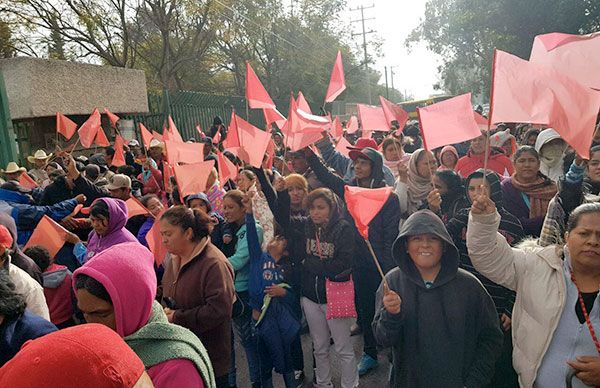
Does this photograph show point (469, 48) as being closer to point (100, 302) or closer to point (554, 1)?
point (554, 1)

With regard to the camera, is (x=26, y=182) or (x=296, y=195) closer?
(x=296, y=195)

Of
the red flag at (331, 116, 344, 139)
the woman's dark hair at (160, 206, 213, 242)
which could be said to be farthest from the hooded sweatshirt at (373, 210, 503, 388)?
the red flag at (331, 116, 344, 139)

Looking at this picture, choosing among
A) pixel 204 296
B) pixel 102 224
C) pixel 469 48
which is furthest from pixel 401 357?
pixel 469 48

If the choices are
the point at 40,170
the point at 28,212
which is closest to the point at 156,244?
the point at 28,212

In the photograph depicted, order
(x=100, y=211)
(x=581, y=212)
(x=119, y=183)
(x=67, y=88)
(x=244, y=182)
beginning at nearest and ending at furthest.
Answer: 1. (x=581, y=212)
2. (x=100, y=211)
3. (x=119, y=183)
4. (x=244, y=182)
5. (x=67, y=88)

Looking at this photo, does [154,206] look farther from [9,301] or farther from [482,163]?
[482,163]

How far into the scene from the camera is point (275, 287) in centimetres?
334

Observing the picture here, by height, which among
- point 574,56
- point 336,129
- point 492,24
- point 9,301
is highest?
point 492,24

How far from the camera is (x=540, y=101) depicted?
2393mm

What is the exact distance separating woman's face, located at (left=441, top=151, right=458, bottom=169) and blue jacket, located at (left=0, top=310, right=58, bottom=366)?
14.5 ft

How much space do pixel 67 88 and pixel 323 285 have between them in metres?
8.74

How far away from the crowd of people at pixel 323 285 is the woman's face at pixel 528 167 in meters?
0.01

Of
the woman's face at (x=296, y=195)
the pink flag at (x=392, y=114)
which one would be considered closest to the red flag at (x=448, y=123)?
the woman's face at (x=296, y=195)

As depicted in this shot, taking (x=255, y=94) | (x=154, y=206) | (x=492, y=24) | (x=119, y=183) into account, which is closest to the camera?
(x=154, y=206)
